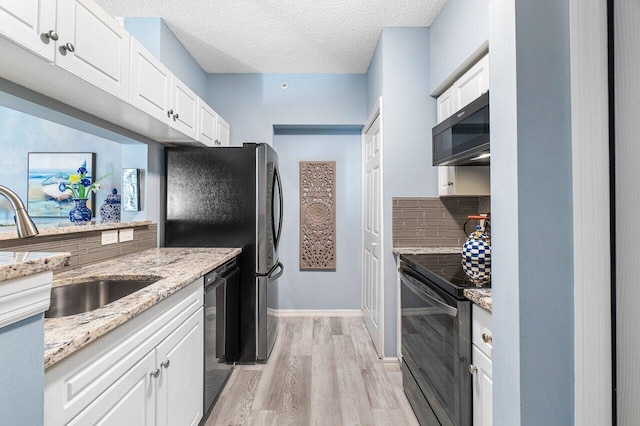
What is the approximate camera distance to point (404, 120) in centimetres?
265

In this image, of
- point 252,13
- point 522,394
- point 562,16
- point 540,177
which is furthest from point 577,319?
point 252,13

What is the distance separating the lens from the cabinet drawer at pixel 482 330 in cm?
115

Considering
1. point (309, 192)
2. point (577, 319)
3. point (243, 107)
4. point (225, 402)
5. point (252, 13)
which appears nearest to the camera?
point (577, 319)

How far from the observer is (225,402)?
2051 mm

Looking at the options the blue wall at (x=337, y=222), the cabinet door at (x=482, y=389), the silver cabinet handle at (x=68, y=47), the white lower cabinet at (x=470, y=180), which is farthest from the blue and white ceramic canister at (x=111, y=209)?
the white lower cabinet at (x=470, y=180)

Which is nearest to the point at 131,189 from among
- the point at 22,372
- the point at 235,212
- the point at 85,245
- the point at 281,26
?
the point at 85,245

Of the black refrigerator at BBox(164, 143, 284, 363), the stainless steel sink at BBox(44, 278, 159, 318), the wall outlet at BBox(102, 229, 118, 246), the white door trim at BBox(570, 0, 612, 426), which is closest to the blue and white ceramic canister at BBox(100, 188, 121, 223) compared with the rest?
the wall outlet at BBox(102, 229, 118, 246)

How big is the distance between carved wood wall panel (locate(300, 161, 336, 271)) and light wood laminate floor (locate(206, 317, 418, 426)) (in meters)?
0.97

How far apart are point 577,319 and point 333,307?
3158mm

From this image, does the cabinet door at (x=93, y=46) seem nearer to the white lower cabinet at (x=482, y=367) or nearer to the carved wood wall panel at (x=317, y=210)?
the white lower cabinet at (x=482, y=367)

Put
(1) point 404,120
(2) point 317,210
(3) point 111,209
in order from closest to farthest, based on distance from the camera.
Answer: (3) point 111,209 → (1) point 404,120 → (2) point 317,210

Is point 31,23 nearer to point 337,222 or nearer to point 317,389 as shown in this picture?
point 317,389

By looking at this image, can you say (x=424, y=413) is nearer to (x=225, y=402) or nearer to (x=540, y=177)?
(x=225, y=402)

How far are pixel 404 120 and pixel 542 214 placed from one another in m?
1.98
